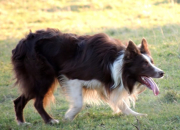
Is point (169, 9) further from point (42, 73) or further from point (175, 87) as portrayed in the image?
point (42, 73)

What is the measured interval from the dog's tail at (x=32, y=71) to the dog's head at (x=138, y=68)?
1.34m

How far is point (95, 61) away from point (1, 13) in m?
11.4

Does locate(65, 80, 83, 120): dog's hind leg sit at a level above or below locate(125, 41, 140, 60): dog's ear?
below

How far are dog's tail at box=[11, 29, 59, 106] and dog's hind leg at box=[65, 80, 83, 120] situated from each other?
38 centimetres

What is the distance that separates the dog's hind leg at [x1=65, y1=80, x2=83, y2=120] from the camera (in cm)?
638

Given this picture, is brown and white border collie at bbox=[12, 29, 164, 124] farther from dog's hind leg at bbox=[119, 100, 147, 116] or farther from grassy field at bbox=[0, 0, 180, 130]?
grassy field at bbox=[0, 0, 180, 130]

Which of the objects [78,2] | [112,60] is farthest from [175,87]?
[78,2]

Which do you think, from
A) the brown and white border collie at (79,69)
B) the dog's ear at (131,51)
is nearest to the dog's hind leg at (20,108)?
the brown and white border collie at (79,69)

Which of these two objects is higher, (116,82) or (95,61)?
(95,61)

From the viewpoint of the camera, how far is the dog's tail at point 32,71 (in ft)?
21.1

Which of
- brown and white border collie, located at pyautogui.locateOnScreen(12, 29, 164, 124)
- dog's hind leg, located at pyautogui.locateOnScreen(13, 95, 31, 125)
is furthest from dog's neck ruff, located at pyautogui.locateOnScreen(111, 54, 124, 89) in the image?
dog's hind leg, located at pyautogui.locateOnScreen(13, 95, 31, 125)

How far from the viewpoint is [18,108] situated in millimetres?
6641

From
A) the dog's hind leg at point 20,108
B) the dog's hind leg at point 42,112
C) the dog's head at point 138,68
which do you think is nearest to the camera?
the dog's head at point 138,68

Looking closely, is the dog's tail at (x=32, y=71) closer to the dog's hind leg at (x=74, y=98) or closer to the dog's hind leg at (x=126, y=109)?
the dog's hind leg at (x=74, y=98)
